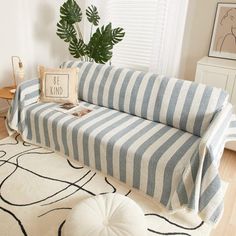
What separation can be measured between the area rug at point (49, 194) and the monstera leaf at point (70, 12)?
1.56 metres

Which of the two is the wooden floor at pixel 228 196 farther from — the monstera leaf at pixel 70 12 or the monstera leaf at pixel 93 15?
the monstera leaf at pixel 93 15

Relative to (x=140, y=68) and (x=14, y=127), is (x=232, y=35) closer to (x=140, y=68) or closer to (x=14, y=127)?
(x=140, y=68)

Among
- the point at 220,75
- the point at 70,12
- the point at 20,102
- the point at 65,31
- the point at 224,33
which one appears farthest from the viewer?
the point at 65,31

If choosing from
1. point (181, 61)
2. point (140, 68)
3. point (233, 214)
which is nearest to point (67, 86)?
point (140, 68)

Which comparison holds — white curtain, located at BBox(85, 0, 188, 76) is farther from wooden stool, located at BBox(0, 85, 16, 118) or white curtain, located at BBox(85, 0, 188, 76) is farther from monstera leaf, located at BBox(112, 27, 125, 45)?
wooden stool, located at BBox(0, 85, 16, 118)

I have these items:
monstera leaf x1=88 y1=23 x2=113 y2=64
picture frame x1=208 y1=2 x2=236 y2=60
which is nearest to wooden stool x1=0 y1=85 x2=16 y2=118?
monstera leaf x1=88 y1=23 x2=113 y2=64

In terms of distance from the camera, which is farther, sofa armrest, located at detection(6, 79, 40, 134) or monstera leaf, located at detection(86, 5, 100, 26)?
monstera leaf, located at detection(86, 5, 100, 26)

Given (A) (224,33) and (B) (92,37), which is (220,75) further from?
(B) (92,37)

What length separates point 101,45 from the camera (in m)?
2.89

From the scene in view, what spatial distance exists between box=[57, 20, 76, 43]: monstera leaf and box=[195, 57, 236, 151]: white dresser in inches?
60.5

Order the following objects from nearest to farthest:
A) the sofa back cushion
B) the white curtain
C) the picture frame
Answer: the sofa back cushion < the picture frame < the white curtain

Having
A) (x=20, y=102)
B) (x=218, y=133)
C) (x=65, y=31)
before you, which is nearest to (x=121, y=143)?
(x=218, y=133)

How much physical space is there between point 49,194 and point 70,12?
6.75ft

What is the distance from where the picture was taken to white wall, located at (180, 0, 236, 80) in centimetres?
275
